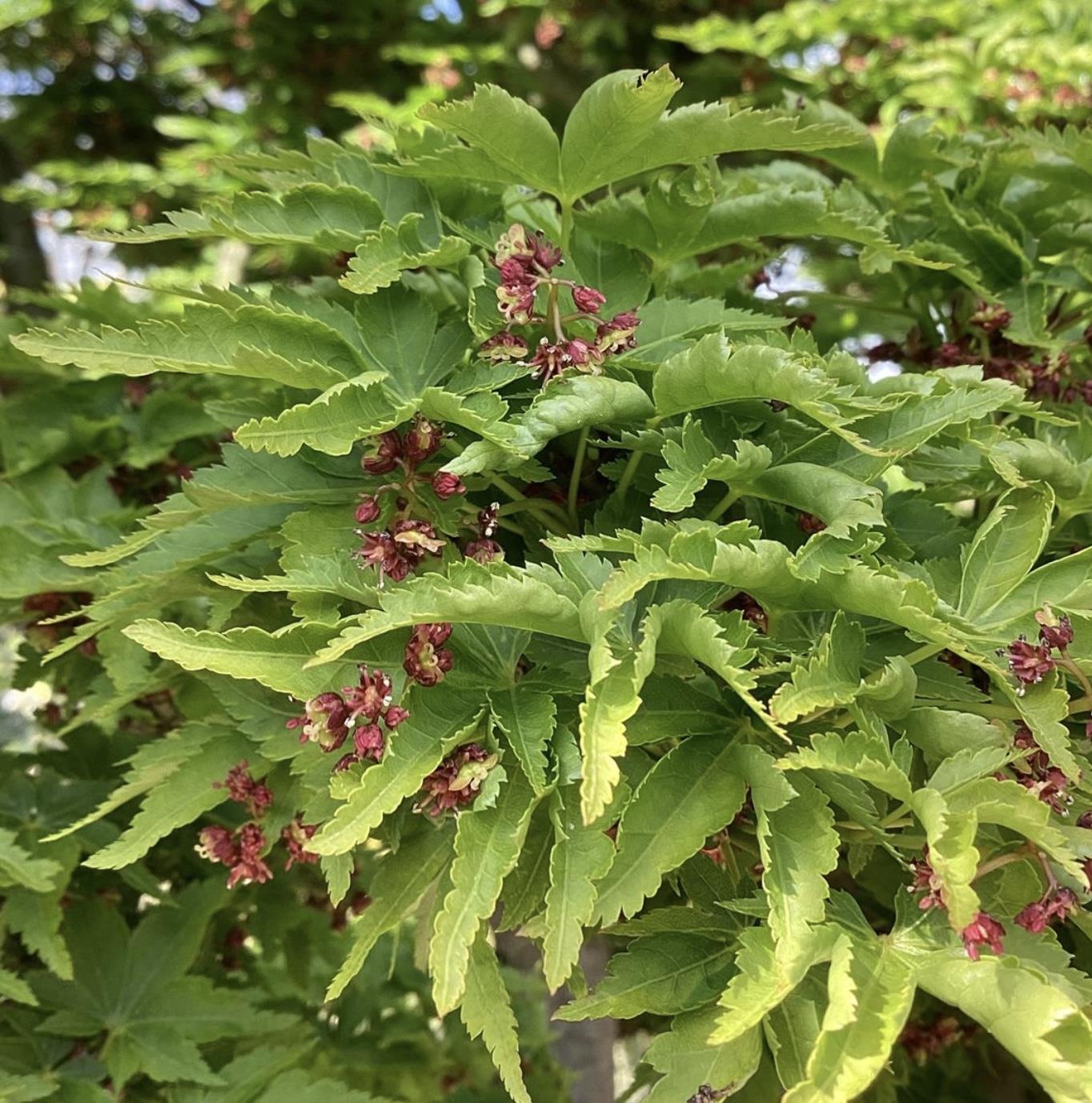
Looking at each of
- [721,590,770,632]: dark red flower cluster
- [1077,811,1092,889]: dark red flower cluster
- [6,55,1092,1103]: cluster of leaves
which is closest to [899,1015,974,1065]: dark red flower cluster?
[6,55,1092,1103]: cluster of leaves

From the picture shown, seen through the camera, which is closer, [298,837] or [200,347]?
[200,347]

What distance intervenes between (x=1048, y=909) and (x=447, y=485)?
1.44 feet

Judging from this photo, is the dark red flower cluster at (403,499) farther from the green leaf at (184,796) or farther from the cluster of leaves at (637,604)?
the green leaf at (184,796)

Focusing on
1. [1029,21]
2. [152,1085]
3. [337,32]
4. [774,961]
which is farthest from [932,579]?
[337,32]

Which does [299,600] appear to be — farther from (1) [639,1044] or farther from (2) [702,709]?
(1) [639,1044]

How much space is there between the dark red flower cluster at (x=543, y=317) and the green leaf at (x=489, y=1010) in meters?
0.37

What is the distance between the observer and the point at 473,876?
0.57 m

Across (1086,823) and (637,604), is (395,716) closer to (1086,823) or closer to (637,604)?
(637,604)

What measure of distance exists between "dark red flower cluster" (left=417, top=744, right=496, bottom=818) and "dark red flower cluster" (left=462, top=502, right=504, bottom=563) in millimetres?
122

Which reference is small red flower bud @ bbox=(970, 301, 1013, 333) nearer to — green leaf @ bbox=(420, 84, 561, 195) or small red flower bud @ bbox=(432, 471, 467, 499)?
green leaf @ bbox=(420, 84, 561, 195)

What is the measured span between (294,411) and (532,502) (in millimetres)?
183

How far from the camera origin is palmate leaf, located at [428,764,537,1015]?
1.80ft

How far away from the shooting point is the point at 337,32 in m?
2.86

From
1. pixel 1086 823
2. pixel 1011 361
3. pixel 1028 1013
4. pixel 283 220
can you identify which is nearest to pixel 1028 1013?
pixel 1028 1013
